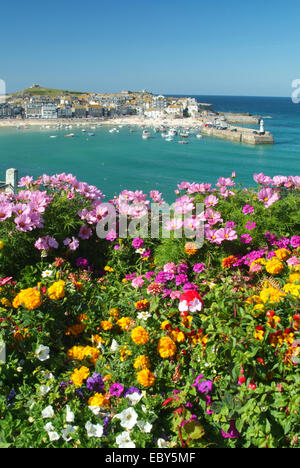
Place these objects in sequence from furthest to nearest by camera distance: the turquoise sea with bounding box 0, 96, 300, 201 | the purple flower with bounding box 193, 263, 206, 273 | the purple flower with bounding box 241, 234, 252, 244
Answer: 1. the turquoise sea with bounding box 0, 96, 300, 201
2. the purple flower with bounding box 241, 234, 252, 244
3. the purple flower with bounding box 193, 263, 206, 273

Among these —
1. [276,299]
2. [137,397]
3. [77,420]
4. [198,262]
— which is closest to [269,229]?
[198,262]

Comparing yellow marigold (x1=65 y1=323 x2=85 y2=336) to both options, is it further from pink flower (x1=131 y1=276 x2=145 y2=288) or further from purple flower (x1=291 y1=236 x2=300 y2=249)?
purple flower (x1=291 y1=236 x2=300 y2=249)

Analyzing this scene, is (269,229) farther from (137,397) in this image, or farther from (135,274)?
(137,397)

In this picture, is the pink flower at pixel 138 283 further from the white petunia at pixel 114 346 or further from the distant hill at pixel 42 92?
the distant hill at pixel 42 92

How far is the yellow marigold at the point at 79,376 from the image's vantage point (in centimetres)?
194

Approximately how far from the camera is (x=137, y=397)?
1.80 meters

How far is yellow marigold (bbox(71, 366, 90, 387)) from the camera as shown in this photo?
6.38 feet

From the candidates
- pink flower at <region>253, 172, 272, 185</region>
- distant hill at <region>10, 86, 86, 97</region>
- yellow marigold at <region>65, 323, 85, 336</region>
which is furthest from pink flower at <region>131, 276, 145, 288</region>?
distant hill at <region>10, 86, 86, 97</region>

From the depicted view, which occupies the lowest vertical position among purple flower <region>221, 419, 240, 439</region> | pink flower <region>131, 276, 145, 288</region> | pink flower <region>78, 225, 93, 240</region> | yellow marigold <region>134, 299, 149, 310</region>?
purple flower <region>221, 419, 240, 439</region>

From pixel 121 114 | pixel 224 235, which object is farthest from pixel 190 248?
pixel 121 114

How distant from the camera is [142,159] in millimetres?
45094

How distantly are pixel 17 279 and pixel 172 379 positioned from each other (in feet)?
5.09

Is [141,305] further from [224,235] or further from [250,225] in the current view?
[250,225]

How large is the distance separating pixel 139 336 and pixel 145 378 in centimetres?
23
